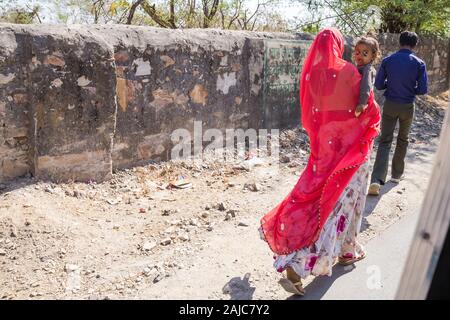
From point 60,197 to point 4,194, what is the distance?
1.39 ft

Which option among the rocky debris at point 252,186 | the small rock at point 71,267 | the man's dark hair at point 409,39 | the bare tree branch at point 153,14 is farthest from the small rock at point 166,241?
the bare tree branch at point 153,14

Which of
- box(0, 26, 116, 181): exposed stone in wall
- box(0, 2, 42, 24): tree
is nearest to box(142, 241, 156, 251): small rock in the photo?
box(0, 26, 116, 181): exposed stone in wall

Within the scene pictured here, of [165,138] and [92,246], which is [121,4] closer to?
[165,138]

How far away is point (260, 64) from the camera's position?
18.6ft

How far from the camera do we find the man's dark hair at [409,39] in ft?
13.4

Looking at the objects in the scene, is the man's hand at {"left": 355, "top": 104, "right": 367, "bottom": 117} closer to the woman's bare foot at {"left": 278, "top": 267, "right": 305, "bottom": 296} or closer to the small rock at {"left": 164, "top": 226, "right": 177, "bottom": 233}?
the woman's bare foot at {"left": 278, "top": 267, "right": 305, "bottom": 296}

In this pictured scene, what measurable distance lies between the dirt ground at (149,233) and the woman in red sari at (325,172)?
33 cm

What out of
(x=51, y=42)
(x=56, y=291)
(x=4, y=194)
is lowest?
(x=56, y=291)

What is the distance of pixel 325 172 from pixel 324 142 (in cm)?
19

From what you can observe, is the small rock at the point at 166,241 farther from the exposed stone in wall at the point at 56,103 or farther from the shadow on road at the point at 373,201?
the shadow on road at the point at 373,201

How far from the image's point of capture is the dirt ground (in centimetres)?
270

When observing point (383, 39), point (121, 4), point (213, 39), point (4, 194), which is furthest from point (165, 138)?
point (383, 39)

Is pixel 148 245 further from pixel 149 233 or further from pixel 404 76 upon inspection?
pixel 404 76

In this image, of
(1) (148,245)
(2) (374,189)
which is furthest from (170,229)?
(2) (374,189)
